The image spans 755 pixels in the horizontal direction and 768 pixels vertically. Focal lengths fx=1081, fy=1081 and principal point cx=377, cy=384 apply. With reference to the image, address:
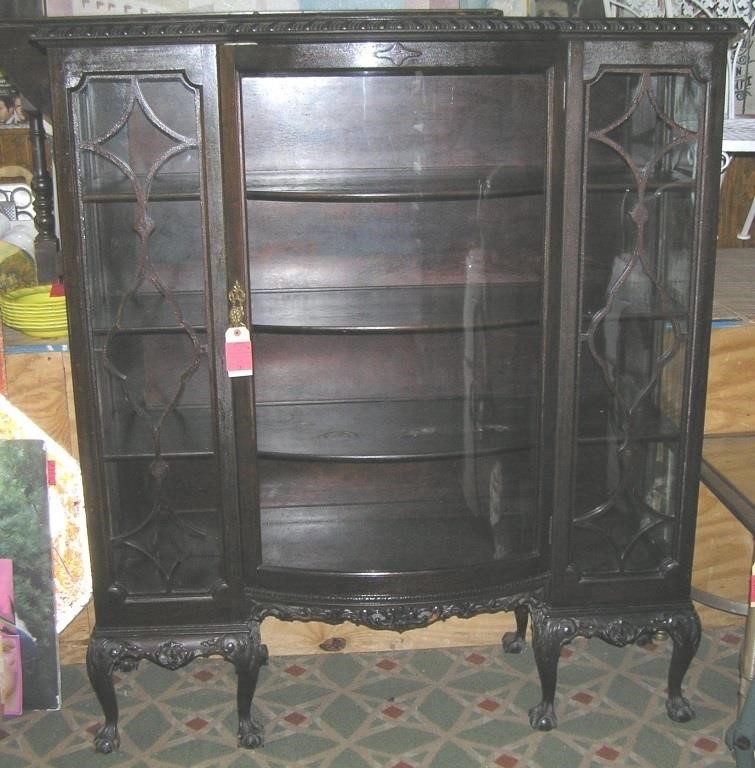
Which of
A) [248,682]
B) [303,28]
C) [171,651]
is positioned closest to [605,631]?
[248,682]

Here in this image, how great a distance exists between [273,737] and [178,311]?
975mm

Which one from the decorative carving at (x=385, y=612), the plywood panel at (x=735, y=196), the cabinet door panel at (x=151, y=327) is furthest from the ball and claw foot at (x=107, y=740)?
the plywood panel at (x=735, y=196)

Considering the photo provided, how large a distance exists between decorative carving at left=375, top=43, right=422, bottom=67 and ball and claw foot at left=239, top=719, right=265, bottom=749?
1407mm

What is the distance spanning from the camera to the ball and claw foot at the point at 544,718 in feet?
7.79

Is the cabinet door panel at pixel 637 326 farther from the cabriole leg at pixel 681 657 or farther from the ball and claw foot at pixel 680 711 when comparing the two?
the ball and claw foot at pixel 680 711

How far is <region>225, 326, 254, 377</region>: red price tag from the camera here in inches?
81.7

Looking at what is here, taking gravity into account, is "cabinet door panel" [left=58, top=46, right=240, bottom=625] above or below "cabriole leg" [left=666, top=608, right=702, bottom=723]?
above

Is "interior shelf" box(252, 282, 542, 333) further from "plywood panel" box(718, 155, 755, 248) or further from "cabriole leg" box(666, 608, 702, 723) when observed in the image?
"plywood panel" box(718, 155, 755, 248)

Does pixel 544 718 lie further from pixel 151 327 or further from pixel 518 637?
pixel 151 327

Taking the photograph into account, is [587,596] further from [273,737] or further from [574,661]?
[273,737]

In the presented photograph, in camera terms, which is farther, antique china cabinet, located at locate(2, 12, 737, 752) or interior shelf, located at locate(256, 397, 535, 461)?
interior shelf, located at locate(256, 397, 535, 461)

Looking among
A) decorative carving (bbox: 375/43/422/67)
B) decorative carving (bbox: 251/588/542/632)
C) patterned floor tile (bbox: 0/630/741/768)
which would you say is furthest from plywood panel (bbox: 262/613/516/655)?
decorative carving (bbox: 375/43/422/67)

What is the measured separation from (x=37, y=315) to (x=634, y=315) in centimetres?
130

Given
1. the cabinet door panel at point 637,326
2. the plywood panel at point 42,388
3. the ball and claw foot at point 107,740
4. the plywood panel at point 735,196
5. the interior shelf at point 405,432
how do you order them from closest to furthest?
the cabinet door panel at point 637,326 → the interior shelf at point 405,432 → the ball and claw foot at point 107,740 → the plywood panel at point 42,388 → the plywood panel at point 735,196
